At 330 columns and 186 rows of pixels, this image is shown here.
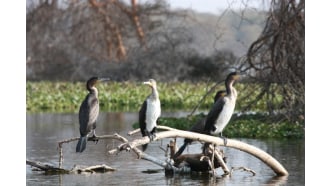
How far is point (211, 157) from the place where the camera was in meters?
11.4

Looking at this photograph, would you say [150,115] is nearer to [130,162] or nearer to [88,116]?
[88,116]

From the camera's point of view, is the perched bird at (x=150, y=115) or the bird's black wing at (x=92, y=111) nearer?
the perched bird at (x=150, y=115)

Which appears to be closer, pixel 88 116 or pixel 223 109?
pixel 88 116

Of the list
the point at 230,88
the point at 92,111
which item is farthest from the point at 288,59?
the point at 92,111

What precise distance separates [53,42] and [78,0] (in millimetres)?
1773

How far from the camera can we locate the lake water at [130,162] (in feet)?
36.8

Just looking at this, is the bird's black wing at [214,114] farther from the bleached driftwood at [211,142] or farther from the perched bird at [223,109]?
the bleached driftwood at [211,142]

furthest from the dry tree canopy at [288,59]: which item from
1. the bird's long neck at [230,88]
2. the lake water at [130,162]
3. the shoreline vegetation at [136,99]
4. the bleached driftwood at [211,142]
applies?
the bird's long neck at [230,88]

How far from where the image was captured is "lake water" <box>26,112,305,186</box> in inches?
442

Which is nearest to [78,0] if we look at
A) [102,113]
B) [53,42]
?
[53,42]

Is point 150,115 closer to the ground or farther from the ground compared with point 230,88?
closer to the ground

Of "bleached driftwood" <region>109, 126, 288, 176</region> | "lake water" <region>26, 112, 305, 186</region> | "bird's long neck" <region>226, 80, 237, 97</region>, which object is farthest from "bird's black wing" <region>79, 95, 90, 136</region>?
"bird's long neck" <region>226, 80, 237, 97</region>

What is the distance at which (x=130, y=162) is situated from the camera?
1303cm

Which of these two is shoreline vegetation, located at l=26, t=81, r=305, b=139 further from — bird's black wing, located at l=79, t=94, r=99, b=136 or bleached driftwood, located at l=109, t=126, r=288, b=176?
bird's black wing, located at l=79, t=94, r=99, b=136
